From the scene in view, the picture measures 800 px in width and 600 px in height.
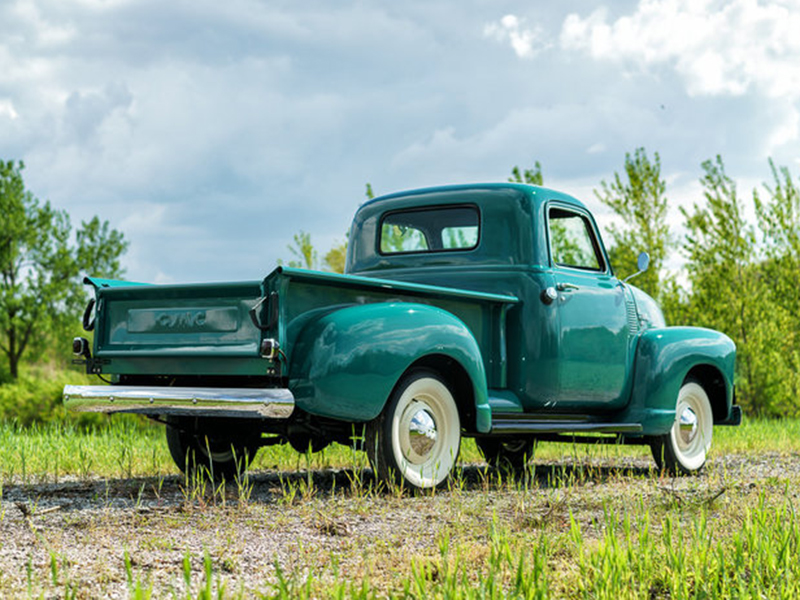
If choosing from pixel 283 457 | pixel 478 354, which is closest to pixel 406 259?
pixel 478 354

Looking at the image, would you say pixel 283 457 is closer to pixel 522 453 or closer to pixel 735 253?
pixel 522 453

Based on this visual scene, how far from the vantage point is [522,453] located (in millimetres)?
8688

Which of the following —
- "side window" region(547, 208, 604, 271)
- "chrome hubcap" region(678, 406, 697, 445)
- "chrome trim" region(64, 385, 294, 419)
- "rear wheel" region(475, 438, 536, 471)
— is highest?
"side window" region(547, 208, 604, 271)

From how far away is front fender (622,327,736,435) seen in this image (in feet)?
24.1

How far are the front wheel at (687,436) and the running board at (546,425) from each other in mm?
432

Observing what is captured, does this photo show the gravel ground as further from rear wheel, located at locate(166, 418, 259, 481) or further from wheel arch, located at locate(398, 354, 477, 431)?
wheel arch, located at locate(398, 354, 477, 431)

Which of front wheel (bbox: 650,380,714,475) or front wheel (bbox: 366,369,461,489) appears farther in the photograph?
front wheel (bbox: 650,380,714,475)

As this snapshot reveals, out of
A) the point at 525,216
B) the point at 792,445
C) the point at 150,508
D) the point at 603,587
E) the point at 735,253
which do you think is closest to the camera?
the point at 603,587

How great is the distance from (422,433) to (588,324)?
2012mm

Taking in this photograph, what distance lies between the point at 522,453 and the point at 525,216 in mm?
2669

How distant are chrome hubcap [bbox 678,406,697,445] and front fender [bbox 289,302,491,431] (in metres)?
3.11

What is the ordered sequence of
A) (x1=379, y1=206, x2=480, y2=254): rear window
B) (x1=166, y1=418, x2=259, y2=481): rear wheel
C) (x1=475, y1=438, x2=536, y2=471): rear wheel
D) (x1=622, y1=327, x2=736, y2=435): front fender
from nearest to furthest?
(x1=166, y1=418, x2=259, y2=481): rear wheel
(x1=379, y1=206, x2=480, y2=254): rear window
(x1=622, y1=327, x2=736, y2=435): front fender
(x1=475, y1=438, x2=536, y2=471): rear wheel

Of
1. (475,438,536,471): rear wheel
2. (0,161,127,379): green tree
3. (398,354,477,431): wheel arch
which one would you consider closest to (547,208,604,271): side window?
(475,438,536,471): rear wheel

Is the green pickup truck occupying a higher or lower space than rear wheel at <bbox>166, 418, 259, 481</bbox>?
higher
